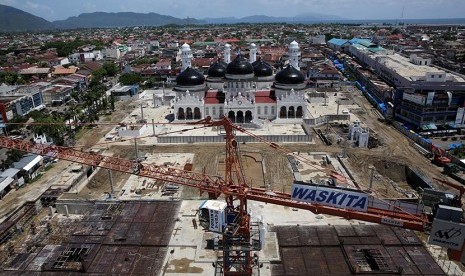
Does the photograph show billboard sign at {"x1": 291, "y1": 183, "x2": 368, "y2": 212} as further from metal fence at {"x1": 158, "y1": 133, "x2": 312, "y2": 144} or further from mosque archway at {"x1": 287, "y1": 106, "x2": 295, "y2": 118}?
mosque archway at {"x1": 287, "y1": 106, "x2": 295, "y2": 118}

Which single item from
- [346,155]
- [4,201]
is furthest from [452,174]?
[4,201]

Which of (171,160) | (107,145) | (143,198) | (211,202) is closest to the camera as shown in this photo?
(211,202)

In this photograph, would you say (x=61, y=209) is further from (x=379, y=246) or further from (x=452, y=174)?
(x=452, y=174)

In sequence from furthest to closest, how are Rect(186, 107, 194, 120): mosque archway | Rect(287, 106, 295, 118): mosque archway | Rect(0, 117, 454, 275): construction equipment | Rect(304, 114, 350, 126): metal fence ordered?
Rect(287, 106, 295, 118): mosque archway → Rect(186, 107, 194, 120): mosque archway → Rect(304, 114, 350, 126): metal fence → Rect(0, 117, 454, 275): construction equipment

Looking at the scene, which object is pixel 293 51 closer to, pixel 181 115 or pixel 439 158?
pixel 181 115

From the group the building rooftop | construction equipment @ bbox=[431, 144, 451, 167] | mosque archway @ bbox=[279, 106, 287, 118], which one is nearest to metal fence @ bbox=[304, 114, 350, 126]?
mosque archway @ bbox=[279, 106, 287, 118]

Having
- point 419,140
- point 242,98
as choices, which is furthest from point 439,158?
point 242,98
